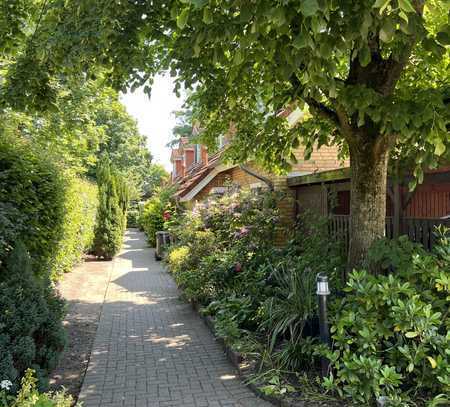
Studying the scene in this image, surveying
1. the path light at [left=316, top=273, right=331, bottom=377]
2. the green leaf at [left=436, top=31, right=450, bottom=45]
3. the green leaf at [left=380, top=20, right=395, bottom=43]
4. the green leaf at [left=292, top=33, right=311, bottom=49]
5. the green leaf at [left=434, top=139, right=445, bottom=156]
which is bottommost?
the path light at [left=316, top=273, right=331, bottom=377]

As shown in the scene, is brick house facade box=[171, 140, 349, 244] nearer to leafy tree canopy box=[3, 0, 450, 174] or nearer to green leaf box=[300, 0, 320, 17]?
leafy tree canopy box=[3, 0, 450, 174]

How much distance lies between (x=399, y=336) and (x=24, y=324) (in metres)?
3.57

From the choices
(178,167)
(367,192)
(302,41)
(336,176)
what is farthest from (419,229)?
(178,167)

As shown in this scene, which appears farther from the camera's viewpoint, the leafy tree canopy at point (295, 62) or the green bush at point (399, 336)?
the green bush at point (399, 336)

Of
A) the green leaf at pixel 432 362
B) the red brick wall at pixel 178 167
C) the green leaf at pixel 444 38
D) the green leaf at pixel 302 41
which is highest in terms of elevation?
the red brick wall at pixel 178 167

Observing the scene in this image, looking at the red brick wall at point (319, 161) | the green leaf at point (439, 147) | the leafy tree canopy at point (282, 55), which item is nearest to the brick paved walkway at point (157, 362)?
the green leaf at point (439, 147)

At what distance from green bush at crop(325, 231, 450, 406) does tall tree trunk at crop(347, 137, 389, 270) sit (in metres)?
0.64

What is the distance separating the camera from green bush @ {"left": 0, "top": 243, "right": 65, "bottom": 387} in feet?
12.6

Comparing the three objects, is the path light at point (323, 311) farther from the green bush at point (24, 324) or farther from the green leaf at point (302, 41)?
the green bush at point (24, 324)

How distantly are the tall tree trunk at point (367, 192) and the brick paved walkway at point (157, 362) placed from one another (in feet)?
7.22

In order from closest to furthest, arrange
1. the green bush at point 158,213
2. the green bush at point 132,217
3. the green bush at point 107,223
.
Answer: the green bush at point 107,223
the green bush at point 158,213
the green bush at point 132,217

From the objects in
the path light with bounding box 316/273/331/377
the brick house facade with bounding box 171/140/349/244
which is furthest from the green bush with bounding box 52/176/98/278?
the path light with bounding box 316/273/331/377

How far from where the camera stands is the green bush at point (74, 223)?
9320 mm

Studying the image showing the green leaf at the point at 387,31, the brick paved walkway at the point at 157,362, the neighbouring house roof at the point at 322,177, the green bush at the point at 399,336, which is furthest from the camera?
the neighbouring house roof at the point at 322,177
